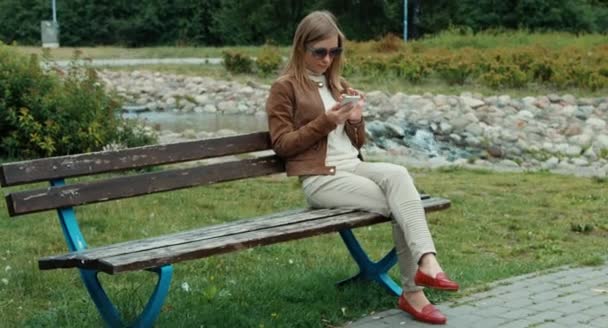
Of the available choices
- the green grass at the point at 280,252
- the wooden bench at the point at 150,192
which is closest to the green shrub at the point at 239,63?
the green grass at the point at 280,252

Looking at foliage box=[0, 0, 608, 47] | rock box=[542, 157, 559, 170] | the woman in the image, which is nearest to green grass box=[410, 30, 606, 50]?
rock box=[542, 157, 559, 170]

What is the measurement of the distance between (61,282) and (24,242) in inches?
43.5

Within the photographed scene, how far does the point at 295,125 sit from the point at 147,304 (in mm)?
1469

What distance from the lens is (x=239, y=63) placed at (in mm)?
28562

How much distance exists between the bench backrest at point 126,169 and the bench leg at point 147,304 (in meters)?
0.39

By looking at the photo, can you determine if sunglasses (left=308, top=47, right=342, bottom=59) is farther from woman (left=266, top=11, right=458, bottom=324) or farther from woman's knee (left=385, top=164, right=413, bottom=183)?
woman's knee (left=385, top=164, right=413, bottom=183)

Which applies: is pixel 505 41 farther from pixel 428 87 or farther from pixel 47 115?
pixel 47 115

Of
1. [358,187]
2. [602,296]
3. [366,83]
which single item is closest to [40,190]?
[358,187]

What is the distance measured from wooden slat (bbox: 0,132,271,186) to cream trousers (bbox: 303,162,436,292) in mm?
437

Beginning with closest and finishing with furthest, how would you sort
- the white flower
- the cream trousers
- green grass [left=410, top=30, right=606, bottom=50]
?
the cream trousers
the white flower
green grass [left=410, top=30, right=606, bottom=50]

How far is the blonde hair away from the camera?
5.20 meters

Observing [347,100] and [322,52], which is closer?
[347,100]

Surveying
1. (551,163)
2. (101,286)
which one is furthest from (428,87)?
(101,286)

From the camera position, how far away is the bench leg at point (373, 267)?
5418 millimetres
